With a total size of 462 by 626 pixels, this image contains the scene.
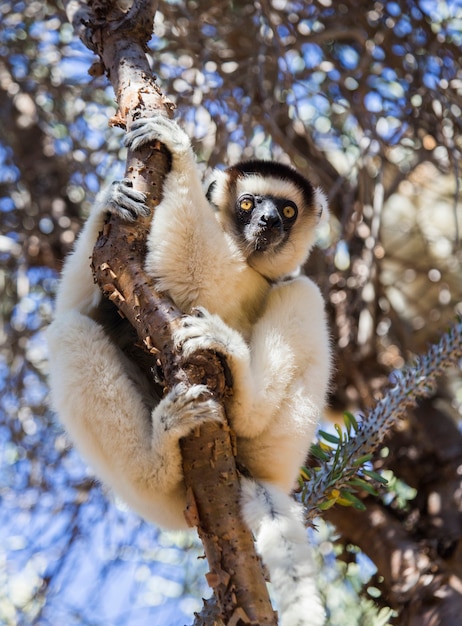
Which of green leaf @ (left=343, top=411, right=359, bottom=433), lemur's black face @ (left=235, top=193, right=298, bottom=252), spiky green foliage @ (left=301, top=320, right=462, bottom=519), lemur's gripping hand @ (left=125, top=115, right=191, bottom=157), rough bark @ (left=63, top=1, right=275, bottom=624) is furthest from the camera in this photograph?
lemur's black face @ (left=235, top=193, right=298, bottom=252)

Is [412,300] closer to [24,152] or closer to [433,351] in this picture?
[433,351]

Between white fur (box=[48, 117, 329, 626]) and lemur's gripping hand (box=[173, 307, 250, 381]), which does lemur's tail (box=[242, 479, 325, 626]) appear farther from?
lemur's gripping hand (box=[173, 307, 250, 381])

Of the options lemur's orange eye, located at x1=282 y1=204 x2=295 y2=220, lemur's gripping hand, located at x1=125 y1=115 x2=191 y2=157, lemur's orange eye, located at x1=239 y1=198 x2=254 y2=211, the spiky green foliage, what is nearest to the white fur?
lemur's gripping hand, located at x1=125 y1=115 x2=191 y2=157

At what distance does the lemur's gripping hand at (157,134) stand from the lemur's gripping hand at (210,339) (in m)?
0.66

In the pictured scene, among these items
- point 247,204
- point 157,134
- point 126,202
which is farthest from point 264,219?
point 126,202

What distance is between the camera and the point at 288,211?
377cm

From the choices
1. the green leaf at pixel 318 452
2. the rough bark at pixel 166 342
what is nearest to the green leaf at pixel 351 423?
the green leaf at pixel 318 452

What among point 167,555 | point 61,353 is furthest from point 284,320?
point 167,555

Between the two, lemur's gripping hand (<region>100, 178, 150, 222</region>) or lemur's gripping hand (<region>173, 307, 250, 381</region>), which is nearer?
lemur's gripping hand (<region>173, 307, 250, 381</region>)

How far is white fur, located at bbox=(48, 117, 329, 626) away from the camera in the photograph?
280 centimetres

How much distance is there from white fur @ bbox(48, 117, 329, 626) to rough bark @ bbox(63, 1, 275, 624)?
103 millimetres

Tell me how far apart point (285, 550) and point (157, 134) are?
1606 millimetres

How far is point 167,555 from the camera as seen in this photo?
592 centimetres

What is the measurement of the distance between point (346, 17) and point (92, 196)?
2238mm
